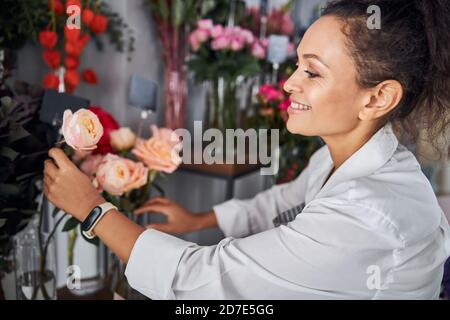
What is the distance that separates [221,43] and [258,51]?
4.2 inches

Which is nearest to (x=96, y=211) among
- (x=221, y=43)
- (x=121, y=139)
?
(x=121, y=139)

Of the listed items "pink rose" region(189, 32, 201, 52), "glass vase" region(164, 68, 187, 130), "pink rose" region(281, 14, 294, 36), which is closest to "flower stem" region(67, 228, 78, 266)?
"glass vase" region(164, 68, 187, 130)

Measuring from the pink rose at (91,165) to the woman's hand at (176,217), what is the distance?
0.45ft

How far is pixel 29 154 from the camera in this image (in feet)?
2.58

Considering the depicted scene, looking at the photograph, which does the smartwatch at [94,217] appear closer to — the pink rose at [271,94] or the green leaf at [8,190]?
the green leaf at [8,190]

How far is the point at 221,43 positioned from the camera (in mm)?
1338

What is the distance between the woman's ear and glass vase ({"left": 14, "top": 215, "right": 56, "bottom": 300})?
61 centimetres

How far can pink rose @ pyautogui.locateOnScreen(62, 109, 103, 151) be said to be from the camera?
66 cm

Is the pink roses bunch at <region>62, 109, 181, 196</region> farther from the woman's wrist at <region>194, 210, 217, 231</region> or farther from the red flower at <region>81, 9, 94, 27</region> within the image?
the red flower at <region>81, 9, 94, 27</region>

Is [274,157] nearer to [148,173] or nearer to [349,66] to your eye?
[148,173]

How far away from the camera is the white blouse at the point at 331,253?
634 millimetres

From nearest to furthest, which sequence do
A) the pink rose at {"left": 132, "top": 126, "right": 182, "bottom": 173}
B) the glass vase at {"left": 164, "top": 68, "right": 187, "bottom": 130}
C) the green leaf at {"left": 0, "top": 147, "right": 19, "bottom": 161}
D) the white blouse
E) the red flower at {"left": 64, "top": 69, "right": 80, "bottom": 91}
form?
the white blouse < the green leaf at {"left": 0, "top": 147, "right": 19, "bottom": 161} < the pink rose at {"left": 132, "top": 126, "right": 182, "bottom": 173} < the red flower at {"left": 64, "top": 69, "right": 80, "bottom": 91} < the glass vase at {"left": 164, "top": 68, "right": 187, "bottom": 130}
